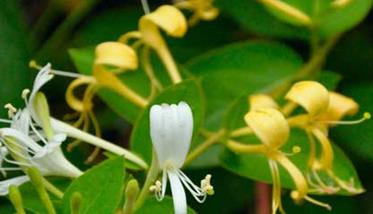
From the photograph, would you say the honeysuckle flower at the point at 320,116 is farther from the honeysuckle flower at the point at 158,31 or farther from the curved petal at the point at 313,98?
the honeysuckle flower at the point at 158,31

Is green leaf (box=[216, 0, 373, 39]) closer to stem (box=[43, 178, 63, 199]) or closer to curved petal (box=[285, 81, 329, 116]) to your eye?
curved petal (box=[285, 81, 329, 116])

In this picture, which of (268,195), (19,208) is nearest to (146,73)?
(268,195)

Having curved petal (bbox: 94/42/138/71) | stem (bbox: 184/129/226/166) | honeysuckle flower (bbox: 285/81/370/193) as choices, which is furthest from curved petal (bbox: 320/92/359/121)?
curved petal (bbox: 94/42/138/71)

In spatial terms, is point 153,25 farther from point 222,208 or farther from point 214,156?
point 222,208

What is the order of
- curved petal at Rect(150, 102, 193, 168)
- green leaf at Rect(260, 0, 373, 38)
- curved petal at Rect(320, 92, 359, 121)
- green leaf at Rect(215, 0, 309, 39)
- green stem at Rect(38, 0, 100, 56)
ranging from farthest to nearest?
1. green stem at Rect(38, 0, 100, 56)
2. green leaf at Rect(215, 0, 309, 39)
3. green leaf at Rect(260, 0, 373, 38)
4. curved petal at Rect(320, 92, 359, 121)
5. curved petal at Rect(150, 102, 193, 168)

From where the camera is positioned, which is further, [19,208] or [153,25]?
[153,25]
